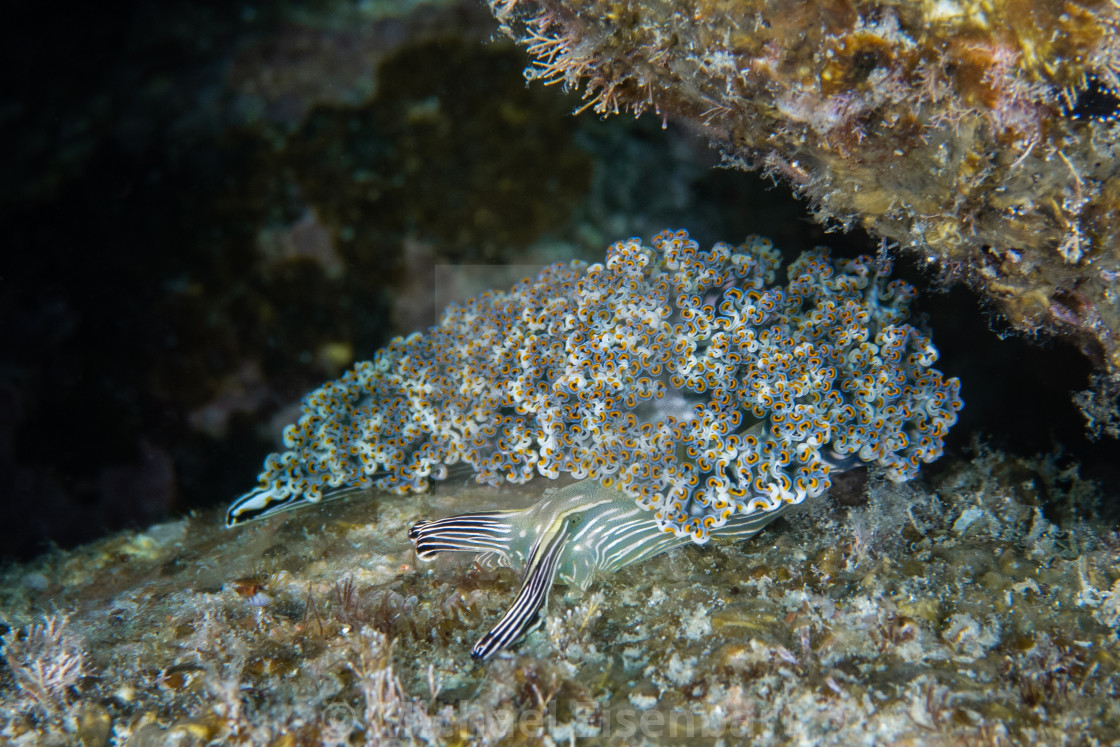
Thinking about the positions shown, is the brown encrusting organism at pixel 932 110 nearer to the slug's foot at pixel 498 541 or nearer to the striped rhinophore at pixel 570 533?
the striped rhinophore at pixel 570 533

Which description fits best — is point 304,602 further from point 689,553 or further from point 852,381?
point 852,381

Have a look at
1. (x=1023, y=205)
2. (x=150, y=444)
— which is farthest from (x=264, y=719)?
(x=150, y=444)

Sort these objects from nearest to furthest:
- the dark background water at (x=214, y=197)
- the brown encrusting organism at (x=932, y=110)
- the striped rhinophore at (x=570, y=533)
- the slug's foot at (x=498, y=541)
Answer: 1. the brown encrusting organism at (x=932, y=110)
2. the slug's foot at (x=498, y=541)
3. the striped rhinophore at (x=570, y=533)
4. the dark background water at (x=214, y=197)

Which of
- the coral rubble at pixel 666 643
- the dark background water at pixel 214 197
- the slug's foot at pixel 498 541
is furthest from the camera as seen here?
the dark background water at pixel 214 197

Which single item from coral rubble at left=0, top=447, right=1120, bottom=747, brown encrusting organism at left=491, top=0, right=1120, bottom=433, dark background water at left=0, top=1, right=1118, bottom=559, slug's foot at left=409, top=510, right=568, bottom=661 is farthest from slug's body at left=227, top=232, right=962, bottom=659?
dark background water at left=0, top=1, right=1118, bottom=559

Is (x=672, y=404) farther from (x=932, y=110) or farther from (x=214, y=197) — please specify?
(x=214, y=197)

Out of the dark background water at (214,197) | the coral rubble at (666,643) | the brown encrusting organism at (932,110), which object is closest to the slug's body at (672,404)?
the coral rubble at (666,643)
